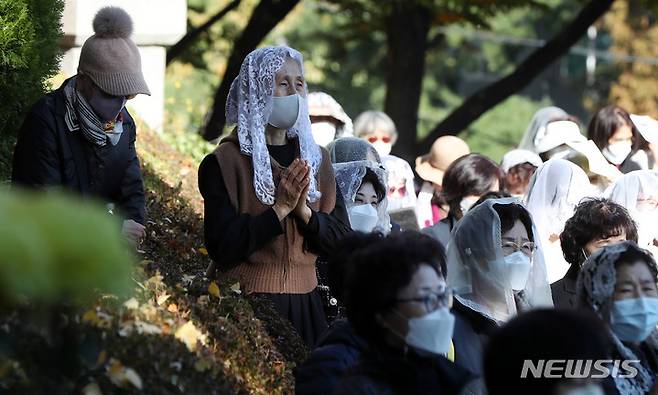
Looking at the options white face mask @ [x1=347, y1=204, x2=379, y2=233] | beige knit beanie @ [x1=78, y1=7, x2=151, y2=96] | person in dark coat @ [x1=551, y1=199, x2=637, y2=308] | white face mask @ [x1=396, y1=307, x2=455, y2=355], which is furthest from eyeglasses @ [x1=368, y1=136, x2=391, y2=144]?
white face mask @ [x1=396, y1=307, x2=455, y2=355]

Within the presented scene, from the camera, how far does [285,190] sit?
557 cm

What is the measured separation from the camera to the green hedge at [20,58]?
7.22 metres

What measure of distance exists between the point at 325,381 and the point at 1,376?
1256mm

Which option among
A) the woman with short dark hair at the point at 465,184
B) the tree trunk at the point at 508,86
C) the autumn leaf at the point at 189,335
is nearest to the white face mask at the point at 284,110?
the autumn leaf at the point at 189,335

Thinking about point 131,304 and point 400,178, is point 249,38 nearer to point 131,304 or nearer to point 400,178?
point 400,178

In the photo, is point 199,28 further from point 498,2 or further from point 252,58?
point 252,58

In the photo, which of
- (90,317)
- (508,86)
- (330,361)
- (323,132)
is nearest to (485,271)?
(330,361)

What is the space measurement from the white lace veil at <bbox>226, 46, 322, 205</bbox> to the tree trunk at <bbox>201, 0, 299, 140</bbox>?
8.97 m

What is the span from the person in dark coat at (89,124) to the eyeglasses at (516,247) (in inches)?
67.0

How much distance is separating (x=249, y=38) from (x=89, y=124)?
9583 millimetres

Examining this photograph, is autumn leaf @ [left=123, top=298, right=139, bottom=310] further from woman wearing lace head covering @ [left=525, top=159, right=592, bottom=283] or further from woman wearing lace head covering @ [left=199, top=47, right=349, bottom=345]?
woman wearing lace head covering @ [left=525, top=159, right=592, bottom=283]

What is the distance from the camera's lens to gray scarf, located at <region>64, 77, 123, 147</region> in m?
5.62

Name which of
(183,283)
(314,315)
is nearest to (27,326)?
(183,283)

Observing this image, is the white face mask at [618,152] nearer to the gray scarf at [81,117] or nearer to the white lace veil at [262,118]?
the white lace veil at [262,118]
